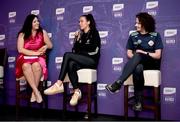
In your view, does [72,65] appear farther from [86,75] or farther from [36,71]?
[36,71]

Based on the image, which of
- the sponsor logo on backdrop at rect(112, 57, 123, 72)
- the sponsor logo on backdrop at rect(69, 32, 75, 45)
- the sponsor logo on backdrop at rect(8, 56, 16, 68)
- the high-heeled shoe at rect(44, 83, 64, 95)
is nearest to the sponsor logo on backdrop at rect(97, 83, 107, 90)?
the sponsor logo on backdrop at rect(112, 57, 123, 72)

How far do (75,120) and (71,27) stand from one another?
1.45m

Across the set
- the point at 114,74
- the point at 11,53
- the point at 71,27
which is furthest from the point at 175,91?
the point at 11,53

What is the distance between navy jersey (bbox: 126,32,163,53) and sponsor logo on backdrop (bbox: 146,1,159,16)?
399 millimetres

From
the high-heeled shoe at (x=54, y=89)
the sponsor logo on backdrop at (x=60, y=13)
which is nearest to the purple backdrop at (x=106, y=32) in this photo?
the sponsor logo on backdrop at (x=60, y=13)

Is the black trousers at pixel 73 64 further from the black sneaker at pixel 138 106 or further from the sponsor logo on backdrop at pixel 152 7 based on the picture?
the sponsor logo on backdrop at pixel 152 7

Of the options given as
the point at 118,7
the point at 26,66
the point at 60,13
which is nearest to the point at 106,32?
the point at 118,7

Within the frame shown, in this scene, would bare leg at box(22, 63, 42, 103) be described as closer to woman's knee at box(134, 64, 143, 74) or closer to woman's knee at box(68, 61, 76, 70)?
woman's knee at box(68, 61, 76, 70)

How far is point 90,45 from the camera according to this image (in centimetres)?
386

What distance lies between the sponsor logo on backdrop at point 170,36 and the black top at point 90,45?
0.88 m

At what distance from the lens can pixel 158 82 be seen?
11.1ft

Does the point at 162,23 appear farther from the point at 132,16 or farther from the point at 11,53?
the point at 11,53

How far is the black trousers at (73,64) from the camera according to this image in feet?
12.1

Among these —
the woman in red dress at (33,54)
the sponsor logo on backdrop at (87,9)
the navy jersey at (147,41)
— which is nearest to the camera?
the navy jersey at (147,41)
